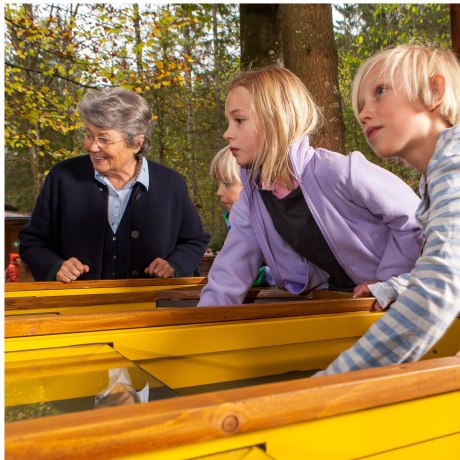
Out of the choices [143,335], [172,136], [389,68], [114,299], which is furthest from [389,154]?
[172,136]

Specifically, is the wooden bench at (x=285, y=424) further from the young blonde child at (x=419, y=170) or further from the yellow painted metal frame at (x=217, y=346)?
the yellow painted metal frame at (x=217, y=346)

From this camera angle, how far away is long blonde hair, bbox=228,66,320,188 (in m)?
2.09

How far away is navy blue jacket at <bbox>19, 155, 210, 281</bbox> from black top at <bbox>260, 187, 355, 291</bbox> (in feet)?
3.48

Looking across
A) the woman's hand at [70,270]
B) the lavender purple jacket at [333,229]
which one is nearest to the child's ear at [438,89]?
the lavender purple jacket at [333,229]

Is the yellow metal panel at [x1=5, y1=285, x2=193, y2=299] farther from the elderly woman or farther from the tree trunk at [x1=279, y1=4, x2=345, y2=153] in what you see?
the tree trunk at [x1=279, y1=4, x2=345, y2=153]

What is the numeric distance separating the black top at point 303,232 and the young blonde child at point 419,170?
30 centimetres

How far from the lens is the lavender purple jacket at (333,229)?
1926mm

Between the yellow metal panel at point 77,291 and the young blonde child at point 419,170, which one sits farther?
the yellow metal panel at point 77,291

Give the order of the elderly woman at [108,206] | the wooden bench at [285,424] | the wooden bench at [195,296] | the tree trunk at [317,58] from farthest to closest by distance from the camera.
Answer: the tree trunk at [317,58] < the elderly woman at [108,206] < the wooden bench at [195,296] < the wooden bench at [285,424]

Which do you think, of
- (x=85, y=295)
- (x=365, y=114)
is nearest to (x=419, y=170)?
(x=365, y=114)

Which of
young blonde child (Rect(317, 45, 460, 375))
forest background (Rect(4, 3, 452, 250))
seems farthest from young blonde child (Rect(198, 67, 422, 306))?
forest background (Rect(4, 3, 452, 250))

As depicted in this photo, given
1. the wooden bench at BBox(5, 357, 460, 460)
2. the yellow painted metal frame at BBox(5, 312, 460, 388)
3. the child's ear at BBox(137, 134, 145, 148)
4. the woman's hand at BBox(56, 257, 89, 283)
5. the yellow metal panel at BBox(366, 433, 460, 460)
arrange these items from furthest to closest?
the child's ear at BBox(137, 134, 145, 148) → the woman's hand at BBox(56, 257, 89, 283) → the yellow painted metal frame at BBox(5, 312, 460, 388) → the yellow metal panel at BBox(366, 433, 460, 460) → the wooden bench at BBox(5, 357, 460, 460)

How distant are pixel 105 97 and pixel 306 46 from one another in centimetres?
221

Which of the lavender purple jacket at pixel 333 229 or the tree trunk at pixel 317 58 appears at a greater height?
the tree trunk at pixel 317 58
